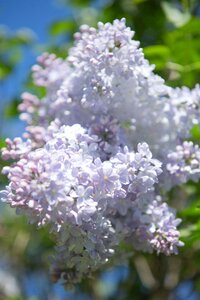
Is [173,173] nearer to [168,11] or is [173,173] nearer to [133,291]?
[168,11]

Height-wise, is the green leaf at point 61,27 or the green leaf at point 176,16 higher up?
the green leaf at point 61,27

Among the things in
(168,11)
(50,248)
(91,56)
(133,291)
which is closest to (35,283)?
(50,248)

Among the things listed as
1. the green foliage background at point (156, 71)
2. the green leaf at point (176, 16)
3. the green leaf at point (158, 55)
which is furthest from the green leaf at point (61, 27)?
the green leaf at point (158, 55)

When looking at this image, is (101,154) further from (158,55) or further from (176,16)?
(176,16)

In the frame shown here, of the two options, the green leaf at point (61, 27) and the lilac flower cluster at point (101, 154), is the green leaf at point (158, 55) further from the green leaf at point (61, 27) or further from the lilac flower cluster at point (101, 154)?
the green leaf at point (61, 27)

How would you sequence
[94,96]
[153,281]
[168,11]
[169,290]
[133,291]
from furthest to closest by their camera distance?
[133,291], [153,281], [169,290], [168,11], [94,96]

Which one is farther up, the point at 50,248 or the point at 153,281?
the point at 50,248
